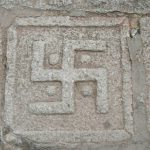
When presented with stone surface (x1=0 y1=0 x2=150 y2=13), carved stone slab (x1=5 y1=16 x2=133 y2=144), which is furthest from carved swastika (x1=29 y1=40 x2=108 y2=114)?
stone surface (x1=0 y1=0 x2=150 y2=13)

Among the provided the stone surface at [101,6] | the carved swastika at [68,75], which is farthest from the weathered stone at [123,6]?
the carved swastika at [68,75]

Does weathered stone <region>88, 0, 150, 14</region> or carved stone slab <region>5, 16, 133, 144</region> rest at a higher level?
weathered stone <region>88, 0, 150, 14</region>

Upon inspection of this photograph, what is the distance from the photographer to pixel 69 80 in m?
1.38

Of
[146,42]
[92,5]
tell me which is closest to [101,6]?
[92,5]

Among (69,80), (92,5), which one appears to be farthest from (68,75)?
(92,5)

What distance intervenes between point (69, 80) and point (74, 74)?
1.0 inches

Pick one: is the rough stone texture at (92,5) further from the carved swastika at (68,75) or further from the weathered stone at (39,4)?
the carved swastika at (68,75)

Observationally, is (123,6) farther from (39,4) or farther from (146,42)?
(39,4)

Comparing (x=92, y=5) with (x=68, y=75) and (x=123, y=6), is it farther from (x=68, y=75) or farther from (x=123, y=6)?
(x=68, y=75)

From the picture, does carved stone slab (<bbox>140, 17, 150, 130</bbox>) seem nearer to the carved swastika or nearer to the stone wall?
the stone wall

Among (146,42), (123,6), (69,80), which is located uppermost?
(123,6)

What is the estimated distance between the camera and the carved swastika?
1355 millimetres

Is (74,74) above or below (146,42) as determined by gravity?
below

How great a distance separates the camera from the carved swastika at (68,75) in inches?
53.4
